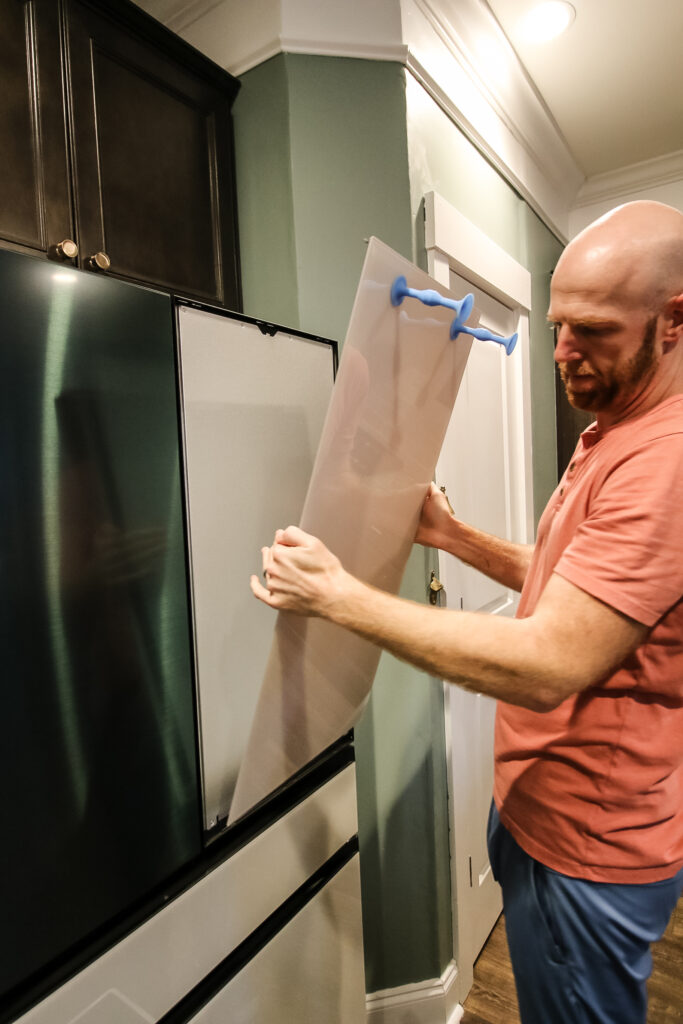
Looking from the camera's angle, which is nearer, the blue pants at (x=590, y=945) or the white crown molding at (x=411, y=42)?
the blue pants at (x=590, y=945)

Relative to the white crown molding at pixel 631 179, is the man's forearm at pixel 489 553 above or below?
below

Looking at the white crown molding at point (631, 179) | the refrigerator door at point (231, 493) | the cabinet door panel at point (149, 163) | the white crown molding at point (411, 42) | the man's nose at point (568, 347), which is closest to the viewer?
the man's nose at point (568, 347)

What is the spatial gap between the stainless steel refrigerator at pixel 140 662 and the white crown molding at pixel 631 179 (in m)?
2.49

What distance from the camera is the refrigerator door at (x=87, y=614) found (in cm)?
76

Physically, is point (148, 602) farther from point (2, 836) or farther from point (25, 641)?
point (2, 836)

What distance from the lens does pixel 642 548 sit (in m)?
0.74

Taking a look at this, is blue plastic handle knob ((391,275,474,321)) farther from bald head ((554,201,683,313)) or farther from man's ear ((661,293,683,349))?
man's ear ((661,293,683,349))

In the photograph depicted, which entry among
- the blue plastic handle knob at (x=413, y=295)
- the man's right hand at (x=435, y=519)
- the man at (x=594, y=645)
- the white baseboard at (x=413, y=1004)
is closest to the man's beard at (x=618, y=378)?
the man at (x=594, y=645)

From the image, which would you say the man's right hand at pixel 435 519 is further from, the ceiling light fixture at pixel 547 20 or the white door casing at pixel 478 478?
the ceiling light fixture at pixel 547 20

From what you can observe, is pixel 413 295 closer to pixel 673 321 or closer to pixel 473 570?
pixel 673 321

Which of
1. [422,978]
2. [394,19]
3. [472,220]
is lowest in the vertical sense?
[422,978]

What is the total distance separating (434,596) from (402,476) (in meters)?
0.84

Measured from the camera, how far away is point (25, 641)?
77 cm

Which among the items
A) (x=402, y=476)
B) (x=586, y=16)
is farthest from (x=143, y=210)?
(x=586, y=16)
